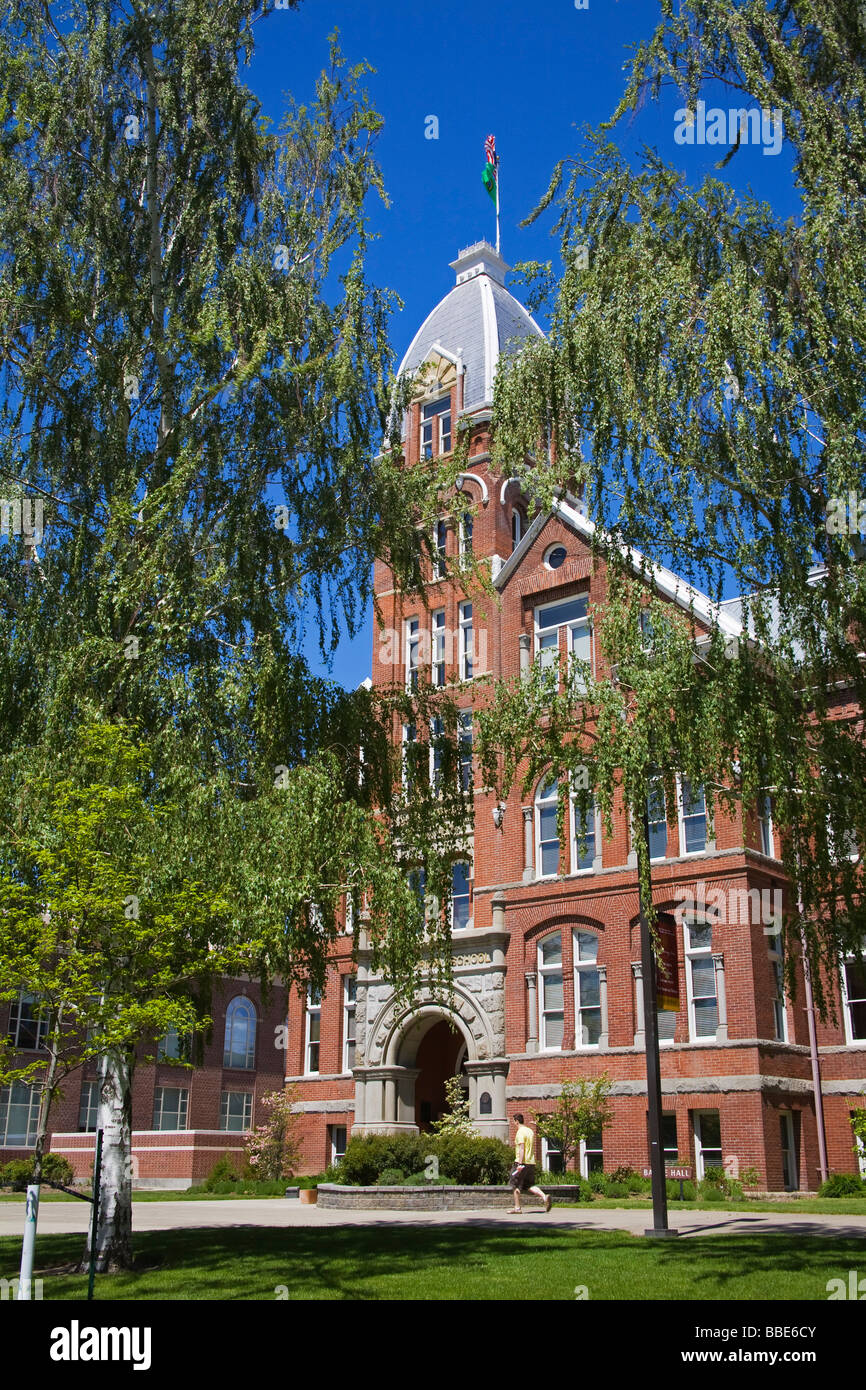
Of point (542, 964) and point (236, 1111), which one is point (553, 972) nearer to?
point (542, 964)

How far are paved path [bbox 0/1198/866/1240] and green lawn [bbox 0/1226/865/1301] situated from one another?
1.46m

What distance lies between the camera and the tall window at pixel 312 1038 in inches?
1416

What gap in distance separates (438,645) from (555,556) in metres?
4.65

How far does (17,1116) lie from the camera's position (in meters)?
41.5

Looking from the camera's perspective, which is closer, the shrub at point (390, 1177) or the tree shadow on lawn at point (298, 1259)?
the tree shadow on lawn at point (298, 1259)

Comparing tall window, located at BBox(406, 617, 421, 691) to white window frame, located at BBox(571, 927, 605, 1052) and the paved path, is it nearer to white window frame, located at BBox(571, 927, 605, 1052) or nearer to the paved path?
white window frame, located at BBox(571, 927, 605, 1052)

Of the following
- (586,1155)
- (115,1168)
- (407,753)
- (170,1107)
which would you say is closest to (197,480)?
(407,753)

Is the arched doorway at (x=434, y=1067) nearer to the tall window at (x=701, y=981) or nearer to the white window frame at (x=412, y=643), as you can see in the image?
the tall window at (x=701, y=981)

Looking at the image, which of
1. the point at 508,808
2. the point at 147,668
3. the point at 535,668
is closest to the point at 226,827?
the point at 147,668

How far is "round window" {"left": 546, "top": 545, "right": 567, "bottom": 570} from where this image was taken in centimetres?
3256

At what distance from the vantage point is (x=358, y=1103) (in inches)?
1286

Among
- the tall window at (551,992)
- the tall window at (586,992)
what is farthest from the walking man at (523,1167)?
the tall window at (551,992)

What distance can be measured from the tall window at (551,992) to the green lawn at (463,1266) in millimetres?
13025

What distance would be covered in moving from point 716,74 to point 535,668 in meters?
8.81
